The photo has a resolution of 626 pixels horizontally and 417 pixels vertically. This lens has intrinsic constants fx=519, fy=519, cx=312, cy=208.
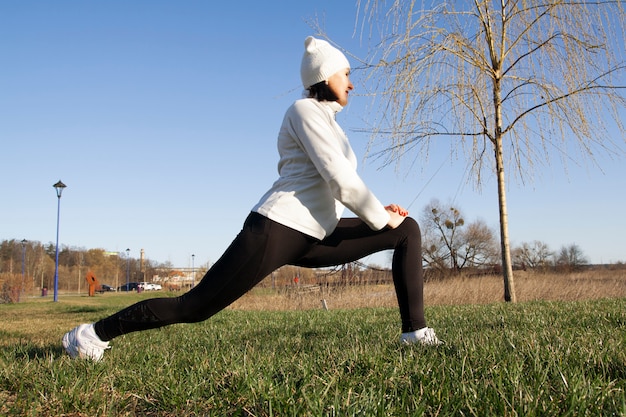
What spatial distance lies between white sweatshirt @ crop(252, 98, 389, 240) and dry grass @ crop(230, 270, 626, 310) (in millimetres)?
8948

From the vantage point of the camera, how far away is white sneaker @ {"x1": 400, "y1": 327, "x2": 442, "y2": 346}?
3219mm

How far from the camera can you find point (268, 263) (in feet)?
9.57

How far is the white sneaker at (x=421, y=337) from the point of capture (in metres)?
3.22

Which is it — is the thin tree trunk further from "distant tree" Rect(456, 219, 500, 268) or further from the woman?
"distant tree" Rect(456, 219, 500, 268)

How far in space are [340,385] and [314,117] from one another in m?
1.51

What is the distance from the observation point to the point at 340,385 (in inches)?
83.5

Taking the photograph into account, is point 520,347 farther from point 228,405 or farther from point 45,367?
point 45,367

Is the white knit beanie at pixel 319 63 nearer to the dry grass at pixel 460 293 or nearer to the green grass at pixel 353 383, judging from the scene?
the green grass at pixel 353 383

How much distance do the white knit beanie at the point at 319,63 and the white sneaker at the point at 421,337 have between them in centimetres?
171

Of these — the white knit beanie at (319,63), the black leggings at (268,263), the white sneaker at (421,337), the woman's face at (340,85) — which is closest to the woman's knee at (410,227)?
the black leggings at (268,263)

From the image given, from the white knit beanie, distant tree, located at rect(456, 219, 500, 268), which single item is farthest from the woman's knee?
distant tree, located at rect(456, 219, 500, 268)

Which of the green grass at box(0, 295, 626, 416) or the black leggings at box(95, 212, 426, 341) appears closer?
the green grass at box(0, 295, 626, 416)

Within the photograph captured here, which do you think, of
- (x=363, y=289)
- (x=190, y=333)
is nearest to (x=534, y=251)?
(x=363, y=289)

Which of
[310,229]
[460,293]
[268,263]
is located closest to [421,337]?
[310,229]
